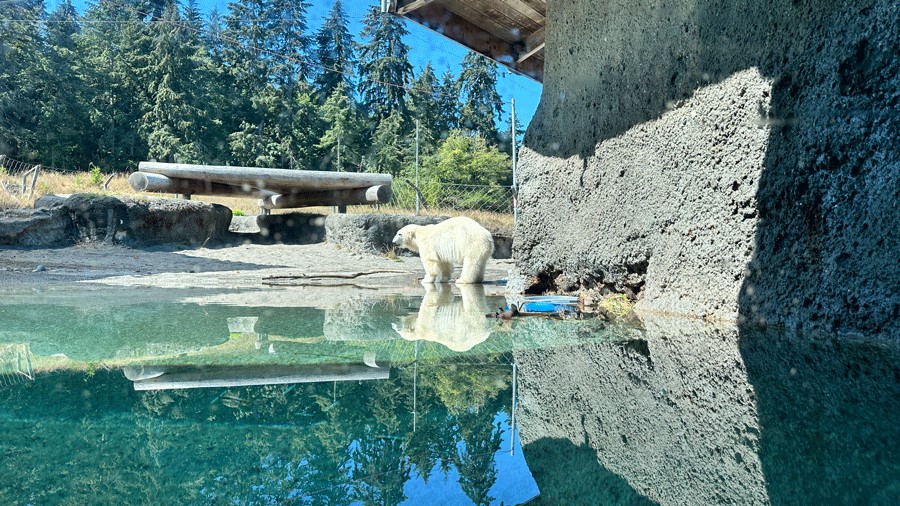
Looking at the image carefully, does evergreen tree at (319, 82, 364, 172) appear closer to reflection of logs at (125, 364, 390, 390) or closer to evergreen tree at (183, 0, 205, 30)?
evergreen tree at (183, 0, 205, 30)

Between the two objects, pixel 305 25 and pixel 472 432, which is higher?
pixel 305 25

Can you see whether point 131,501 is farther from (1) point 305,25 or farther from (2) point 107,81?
(2) point 107,81

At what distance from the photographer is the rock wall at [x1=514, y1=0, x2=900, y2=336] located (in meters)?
2.48

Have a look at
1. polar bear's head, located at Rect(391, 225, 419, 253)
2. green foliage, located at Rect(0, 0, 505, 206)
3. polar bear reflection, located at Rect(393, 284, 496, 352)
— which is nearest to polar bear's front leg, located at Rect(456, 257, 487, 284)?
polar bear's head, located at Rect(391, 225, 419, 253)

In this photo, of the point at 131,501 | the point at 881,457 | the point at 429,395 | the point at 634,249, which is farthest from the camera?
the point at 634,249

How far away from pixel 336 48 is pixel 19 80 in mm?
14951

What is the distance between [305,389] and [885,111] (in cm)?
251

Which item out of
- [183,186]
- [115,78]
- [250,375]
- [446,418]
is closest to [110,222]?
[183,186]

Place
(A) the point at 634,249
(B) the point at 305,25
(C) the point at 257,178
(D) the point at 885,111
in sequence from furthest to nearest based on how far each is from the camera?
(B) the point at 305,25, (C) the point at 257,178, (A) the point at 634,249, (D) the point at 885,111

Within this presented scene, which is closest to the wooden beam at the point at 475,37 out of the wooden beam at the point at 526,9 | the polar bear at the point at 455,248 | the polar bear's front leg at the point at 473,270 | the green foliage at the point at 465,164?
the wooden beam at the point at 526,9

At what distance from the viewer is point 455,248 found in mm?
6754

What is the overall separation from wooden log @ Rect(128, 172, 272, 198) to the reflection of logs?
32.0ft

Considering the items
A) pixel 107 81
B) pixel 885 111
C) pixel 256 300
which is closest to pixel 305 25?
pixel 107 81

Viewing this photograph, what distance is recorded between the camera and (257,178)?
10938 millimetres
